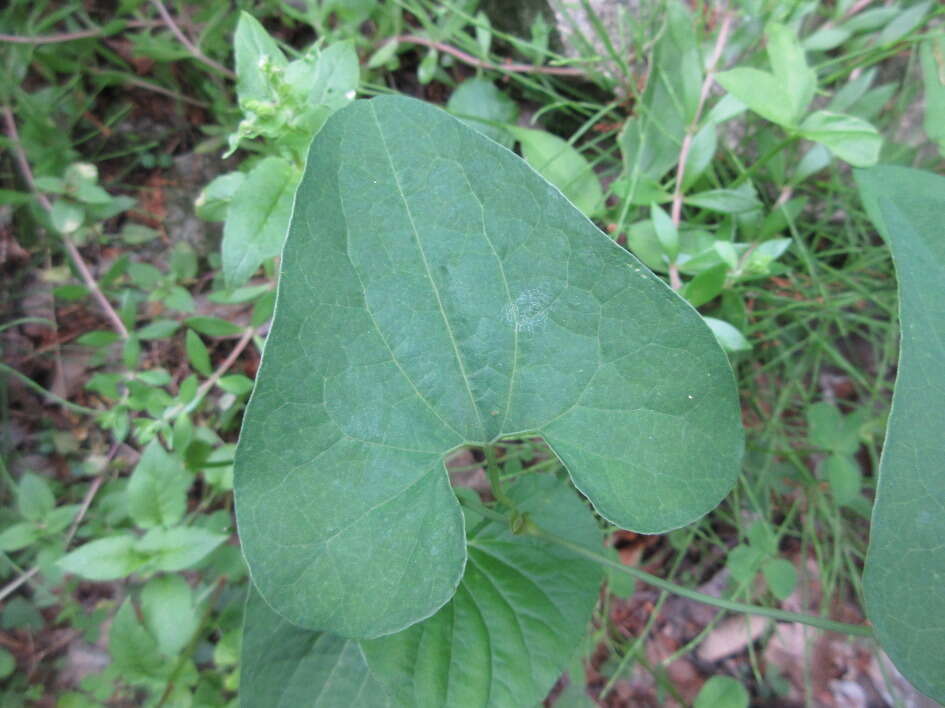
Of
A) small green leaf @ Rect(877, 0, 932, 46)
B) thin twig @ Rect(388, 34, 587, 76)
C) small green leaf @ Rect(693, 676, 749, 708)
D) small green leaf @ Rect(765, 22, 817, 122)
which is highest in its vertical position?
small green leaf @ Rect(877, 0, 932, 46)

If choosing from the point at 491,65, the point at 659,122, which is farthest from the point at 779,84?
the point at 491,65

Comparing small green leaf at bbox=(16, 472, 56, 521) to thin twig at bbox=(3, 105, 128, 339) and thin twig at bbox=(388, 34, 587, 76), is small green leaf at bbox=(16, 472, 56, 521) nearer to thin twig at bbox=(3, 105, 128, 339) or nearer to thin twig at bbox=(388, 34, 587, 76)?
thin twig at bbox=(3, 105, 128, 339)

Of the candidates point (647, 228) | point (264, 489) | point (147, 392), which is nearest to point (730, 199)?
point (647, 228)

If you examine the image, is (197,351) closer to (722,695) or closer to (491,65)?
(491,65)

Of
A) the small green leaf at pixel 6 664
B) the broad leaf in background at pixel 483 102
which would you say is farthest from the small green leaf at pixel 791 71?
the small green leaf at pixel 6 664

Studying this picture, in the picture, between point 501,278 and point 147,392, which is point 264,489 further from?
point 147,392

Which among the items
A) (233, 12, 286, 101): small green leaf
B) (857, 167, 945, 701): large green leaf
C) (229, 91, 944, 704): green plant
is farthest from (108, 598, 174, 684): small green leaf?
(857, 167, 945, 701): large green leaf
